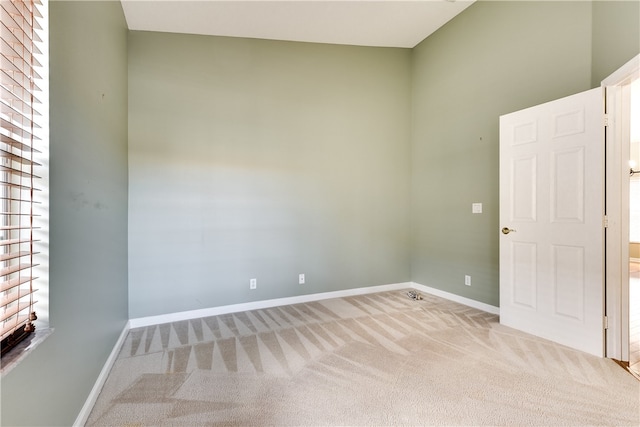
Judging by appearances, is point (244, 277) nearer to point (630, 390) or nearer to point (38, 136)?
point (38, 136)

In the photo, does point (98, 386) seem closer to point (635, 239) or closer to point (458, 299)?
point (458, 299)

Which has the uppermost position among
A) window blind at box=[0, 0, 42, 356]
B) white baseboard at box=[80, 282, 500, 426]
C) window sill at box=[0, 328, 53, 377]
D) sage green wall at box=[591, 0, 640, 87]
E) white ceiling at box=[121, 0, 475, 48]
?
white ceiling at box=[121, 0, 475, 48]

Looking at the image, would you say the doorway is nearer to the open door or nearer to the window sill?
the open door

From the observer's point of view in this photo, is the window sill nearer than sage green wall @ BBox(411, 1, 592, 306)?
Yes

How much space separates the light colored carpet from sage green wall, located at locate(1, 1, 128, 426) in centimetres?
36

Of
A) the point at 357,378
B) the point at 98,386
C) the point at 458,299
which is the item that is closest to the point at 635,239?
the point at 458,299

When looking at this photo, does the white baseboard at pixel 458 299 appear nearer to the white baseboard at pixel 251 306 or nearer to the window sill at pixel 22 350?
the white baseboard at pixel 251 306

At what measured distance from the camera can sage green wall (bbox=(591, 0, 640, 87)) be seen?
200 centimetres

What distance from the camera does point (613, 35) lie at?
2.17 metres

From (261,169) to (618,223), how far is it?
3229 millimetres

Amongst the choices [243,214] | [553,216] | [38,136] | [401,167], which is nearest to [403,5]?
[401,167]

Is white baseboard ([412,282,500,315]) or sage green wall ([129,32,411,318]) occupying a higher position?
sage green wall ([129,32,411,318])

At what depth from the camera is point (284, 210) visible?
3430 mm

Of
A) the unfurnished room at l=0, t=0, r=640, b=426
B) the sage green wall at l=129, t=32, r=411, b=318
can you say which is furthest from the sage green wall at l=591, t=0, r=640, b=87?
the sage green wall at l=129, t=32, r=411, b=318
